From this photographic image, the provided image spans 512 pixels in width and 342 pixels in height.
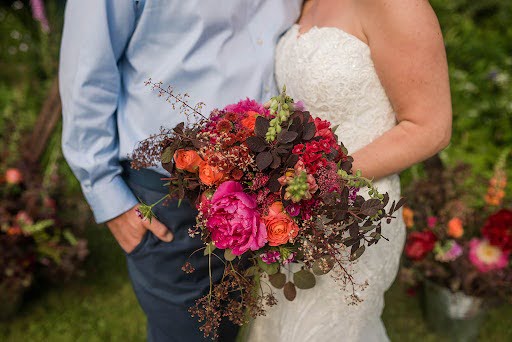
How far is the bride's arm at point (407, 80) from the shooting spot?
72.8 inches

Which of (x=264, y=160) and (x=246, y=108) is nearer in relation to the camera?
(x=264, y=160)

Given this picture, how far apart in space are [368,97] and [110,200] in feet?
3.36

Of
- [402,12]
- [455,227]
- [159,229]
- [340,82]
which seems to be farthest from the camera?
[455,227]

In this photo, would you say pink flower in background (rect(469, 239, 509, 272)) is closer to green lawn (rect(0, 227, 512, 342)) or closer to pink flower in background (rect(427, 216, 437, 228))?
pink flower in background (rect(427, 216, 437, 228))

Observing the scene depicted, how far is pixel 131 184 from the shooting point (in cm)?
225

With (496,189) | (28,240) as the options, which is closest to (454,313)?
(496,189)

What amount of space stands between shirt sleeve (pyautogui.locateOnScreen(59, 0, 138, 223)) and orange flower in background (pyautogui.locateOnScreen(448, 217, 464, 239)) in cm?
219

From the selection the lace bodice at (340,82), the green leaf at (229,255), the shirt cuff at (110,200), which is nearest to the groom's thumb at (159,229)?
the shirt cuff at (110,200)

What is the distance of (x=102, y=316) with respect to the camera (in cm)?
405

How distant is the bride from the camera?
74.4 inches

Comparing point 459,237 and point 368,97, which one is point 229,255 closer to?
point 368,97

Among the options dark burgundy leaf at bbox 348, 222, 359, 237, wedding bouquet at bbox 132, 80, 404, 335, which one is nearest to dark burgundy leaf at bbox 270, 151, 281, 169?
wedding bouquet at bbox 132, 80, 404, 335

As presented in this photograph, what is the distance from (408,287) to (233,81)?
2.67 meters

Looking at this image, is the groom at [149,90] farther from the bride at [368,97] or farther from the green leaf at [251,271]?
the green leaf at [251,271]
